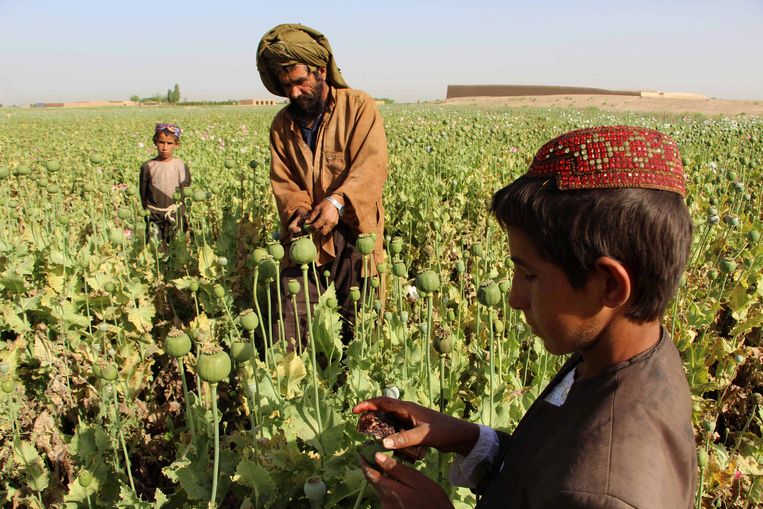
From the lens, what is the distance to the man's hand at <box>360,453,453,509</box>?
1.19 metres

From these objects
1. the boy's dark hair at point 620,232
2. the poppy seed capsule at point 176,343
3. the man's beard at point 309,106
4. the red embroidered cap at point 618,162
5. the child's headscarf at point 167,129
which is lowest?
the poppy seed capsule at point 176,343

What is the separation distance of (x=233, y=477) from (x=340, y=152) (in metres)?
1.89

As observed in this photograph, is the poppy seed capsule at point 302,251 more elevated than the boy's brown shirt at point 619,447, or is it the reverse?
the poppy seed capsule at point 302,251

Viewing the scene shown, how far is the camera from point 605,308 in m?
0.94

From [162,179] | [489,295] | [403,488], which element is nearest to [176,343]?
[403,488]

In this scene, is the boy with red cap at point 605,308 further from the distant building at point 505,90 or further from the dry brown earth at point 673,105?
the distant building at point 505,90

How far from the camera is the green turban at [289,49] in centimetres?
273

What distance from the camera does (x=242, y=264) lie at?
4094 millimetres

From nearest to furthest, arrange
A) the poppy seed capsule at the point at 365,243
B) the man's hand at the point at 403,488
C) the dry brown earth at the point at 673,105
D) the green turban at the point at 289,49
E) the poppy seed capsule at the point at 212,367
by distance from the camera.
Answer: the man's hand at the point at 403,488 < the poppy seed capsule at the point at 212,367 < the poppy seed capsule at the point at 365,243 < the green turban at the point at 289,49 < the dry brown earth at the point at 673,105

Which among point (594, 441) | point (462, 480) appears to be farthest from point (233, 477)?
point (594, 441)

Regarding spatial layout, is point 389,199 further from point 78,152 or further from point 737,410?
point 78,152

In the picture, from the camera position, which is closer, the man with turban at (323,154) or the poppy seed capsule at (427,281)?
the poppy seed capsule at (427,281)

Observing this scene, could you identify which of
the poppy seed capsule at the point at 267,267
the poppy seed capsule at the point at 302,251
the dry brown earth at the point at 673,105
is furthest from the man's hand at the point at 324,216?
the dry brown earth at the point at 673,105

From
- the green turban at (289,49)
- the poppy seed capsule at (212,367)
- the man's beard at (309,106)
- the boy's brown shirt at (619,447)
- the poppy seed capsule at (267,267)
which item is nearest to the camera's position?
the boy's brown shirt at (619,447)
